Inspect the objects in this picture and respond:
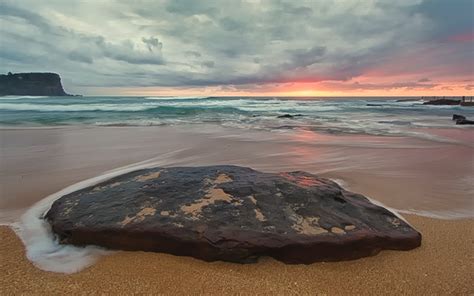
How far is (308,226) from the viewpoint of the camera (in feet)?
7.61

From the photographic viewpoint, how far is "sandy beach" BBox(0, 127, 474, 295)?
194cm

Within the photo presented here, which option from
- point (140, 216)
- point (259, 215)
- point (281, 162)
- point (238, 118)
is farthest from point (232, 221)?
point (238, 118)

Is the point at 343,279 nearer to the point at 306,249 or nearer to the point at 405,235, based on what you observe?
the point at 306,249

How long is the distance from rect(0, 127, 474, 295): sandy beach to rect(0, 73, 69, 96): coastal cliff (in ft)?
284

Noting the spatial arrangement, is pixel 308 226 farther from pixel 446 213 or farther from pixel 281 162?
pixel 281 162

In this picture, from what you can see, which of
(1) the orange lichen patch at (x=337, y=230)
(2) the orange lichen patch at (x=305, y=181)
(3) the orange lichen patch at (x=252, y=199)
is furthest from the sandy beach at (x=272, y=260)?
(2) the orange lichen patch at (x=305, y=181)

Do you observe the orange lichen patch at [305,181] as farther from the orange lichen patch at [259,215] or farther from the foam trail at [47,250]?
the foam trail at [47,250]

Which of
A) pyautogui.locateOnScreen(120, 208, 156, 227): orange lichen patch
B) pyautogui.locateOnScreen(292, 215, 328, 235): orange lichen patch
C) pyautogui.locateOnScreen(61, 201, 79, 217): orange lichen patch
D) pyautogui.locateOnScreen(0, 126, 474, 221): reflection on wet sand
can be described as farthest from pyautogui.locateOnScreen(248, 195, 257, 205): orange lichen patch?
pyautogui.locateOnScreen(0, 126, 474, 221): reflection on wet sand

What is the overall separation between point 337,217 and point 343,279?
0.55m

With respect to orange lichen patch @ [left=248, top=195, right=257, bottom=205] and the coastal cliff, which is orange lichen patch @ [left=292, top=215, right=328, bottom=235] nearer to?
orange lichen patch @ [left=248, top=195, right=257, bottom=205]

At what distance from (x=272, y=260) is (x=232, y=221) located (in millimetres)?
398

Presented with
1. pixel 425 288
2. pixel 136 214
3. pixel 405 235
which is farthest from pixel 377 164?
pixel 136 214

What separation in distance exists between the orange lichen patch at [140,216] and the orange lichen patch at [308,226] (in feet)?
3.67

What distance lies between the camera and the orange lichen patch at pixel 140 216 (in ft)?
7.71
